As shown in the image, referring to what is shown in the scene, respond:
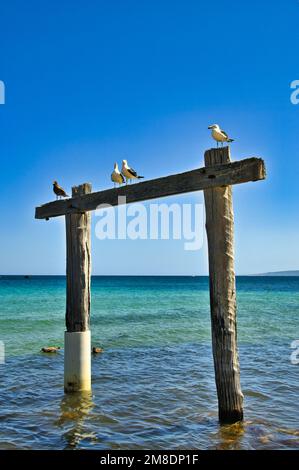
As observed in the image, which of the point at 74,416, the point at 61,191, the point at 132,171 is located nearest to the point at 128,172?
the point at 132,171

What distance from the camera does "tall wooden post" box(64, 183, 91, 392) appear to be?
31.2ft

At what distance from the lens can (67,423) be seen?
8.39 meters

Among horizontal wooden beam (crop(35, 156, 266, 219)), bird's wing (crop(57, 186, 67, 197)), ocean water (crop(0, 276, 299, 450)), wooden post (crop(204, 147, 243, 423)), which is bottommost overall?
ocean water (crop(0, 276, 299, 450))

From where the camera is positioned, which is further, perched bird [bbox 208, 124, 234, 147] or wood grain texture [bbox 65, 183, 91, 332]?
wood grain texture [bbox 65, 183, 91, 332]

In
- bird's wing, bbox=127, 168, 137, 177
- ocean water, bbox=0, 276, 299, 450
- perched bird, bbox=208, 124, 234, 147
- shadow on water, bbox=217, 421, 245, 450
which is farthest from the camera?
bird's wing, bbox=127, 168, 137, 177

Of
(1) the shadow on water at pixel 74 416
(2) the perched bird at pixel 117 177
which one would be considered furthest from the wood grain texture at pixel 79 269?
(1) the shadow on water at pixel 74 416

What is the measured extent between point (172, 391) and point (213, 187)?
535 centimetres

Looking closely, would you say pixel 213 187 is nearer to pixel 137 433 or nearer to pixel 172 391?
pixel 137 433

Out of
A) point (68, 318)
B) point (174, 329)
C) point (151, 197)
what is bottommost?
point (174, 329)

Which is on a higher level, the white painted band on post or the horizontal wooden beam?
the horizontal wooden beam

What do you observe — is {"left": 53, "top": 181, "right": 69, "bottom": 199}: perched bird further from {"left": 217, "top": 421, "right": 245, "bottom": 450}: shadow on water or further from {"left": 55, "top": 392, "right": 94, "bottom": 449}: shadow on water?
{"left": 217, "top": 421, "right": 245, "bottom": 450}: shadow on water

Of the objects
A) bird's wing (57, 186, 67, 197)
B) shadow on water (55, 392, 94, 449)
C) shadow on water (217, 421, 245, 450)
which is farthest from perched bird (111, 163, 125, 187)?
shadow on water (217, 421, 245, 450)

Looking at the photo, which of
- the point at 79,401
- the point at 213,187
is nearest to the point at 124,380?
the point at 79,401

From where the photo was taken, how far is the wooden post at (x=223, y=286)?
7355mm
